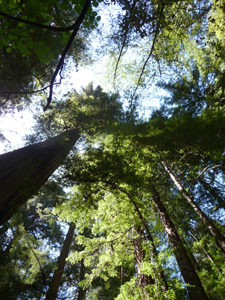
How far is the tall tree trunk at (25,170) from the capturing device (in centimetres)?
263

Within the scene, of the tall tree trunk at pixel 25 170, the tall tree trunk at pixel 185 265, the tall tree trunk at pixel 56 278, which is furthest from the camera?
the tall tree trunk at pixel 56 278

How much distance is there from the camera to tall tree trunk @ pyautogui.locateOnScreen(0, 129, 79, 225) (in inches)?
103

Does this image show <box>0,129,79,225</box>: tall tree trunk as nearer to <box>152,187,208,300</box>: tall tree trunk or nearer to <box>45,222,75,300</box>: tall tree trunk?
<box>152,187,208,300</box>: tall tree trunk

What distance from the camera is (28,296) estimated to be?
5.04 meters

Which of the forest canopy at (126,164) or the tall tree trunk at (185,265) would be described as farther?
the tall tree trunk at (185,265)

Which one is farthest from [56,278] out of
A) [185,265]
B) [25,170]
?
[25,170]

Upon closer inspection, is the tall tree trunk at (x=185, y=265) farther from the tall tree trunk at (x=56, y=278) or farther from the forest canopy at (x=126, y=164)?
the tall tree trunk at (x=56, y=278)

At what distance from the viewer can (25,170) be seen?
133 inches

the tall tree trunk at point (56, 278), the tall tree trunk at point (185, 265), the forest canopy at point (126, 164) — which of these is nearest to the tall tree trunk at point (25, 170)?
the forest canopy at point (126, 164)

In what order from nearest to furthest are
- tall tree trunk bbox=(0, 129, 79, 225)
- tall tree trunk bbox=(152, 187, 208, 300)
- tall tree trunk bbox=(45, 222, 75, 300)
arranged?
tall tree trunk bbox=(0, 129, 79, 225)
tall tree trunk bbox=(152, 187, 208, 300)
tall tree trunk bbox=(45, 222, 75, 300)

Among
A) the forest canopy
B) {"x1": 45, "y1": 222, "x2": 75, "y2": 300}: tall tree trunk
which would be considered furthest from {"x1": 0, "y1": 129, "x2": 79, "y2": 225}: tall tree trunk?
{"x1": 45, "y1": 222, "x2": 75, "y2": 300}: tall tree trunk

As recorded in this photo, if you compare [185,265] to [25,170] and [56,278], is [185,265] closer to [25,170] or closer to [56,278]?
[25,170]

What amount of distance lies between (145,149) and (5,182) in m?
4.10

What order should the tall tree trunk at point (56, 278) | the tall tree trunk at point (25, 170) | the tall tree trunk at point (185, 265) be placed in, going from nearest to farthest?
the tall tree trunk at point (25, 170) < the tall tree trunk at point (185, 265) < the tall tree trunk at point (56, 278)
